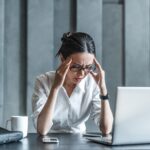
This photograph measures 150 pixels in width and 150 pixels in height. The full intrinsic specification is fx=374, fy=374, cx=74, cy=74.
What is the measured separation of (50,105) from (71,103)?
0.81 ft

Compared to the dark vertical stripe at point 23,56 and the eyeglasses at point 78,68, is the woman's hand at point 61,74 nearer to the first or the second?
the eyeglasses at point 78,68

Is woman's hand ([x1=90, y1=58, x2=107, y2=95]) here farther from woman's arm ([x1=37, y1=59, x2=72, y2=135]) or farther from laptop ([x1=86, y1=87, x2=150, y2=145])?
laptop ([x1=86, y1=87, x2=150, y2=145])

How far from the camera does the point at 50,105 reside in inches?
80.5

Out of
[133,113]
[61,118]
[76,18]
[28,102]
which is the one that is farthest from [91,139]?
[76,18]

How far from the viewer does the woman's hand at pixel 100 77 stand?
217 centimetres

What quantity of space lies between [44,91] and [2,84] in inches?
27.2

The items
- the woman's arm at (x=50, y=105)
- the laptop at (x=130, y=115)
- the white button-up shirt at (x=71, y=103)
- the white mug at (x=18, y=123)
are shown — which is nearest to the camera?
the laptop at (x=130, y=115)

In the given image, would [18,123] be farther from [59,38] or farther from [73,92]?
[59,38]

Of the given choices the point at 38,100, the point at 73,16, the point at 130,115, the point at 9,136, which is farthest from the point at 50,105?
the point at 73,16

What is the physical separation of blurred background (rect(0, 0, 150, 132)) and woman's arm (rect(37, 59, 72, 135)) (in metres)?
0.74

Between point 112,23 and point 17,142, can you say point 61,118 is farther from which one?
point 112,23

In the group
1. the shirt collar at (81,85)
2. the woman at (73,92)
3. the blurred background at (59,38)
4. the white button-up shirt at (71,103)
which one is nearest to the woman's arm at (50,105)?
the woman at (73,92)

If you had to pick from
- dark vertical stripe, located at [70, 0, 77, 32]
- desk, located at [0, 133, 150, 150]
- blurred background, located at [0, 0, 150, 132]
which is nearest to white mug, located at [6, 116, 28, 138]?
desk, located at [0, 133, 150, 150]

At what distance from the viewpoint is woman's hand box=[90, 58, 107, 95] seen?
7.13 feet
